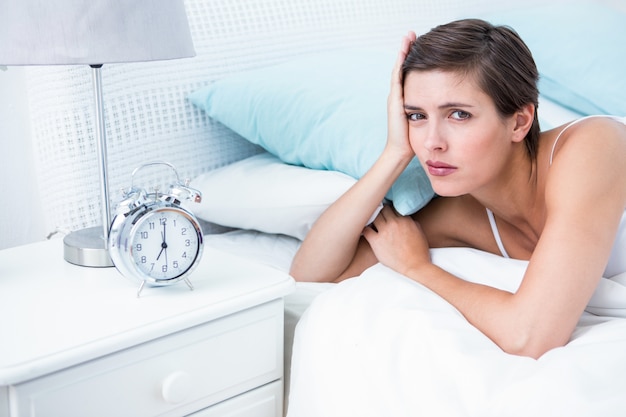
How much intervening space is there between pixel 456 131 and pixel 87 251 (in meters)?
0.62

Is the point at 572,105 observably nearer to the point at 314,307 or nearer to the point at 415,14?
the point at 415,14

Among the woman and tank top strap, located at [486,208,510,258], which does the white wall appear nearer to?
the woman

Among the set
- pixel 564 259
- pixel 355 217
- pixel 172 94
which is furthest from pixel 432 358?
pixel 172 94

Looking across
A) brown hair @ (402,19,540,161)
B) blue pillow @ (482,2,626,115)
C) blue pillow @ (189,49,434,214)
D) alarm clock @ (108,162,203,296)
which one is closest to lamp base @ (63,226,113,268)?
alarm clock @ (108,162,203,296)

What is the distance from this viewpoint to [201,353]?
3.66 feet

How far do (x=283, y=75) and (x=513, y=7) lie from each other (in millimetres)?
1098

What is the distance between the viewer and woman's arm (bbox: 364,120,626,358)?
111cm

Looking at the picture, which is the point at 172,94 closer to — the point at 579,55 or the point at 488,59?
the point at 488,59

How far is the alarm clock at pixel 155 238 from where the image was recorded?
1107 millimetres

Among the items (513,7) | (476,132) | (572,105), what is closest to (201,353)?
(476,132)

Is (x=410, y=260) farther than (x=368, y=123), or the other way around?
(x=368, y=123)

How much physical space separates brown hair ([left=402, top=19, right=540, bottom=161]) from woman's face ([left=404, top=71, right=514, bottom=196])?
15mm

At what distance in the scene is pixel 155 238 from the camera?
3.69 ft

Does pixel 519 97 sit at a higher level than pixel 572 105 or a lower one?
higher
